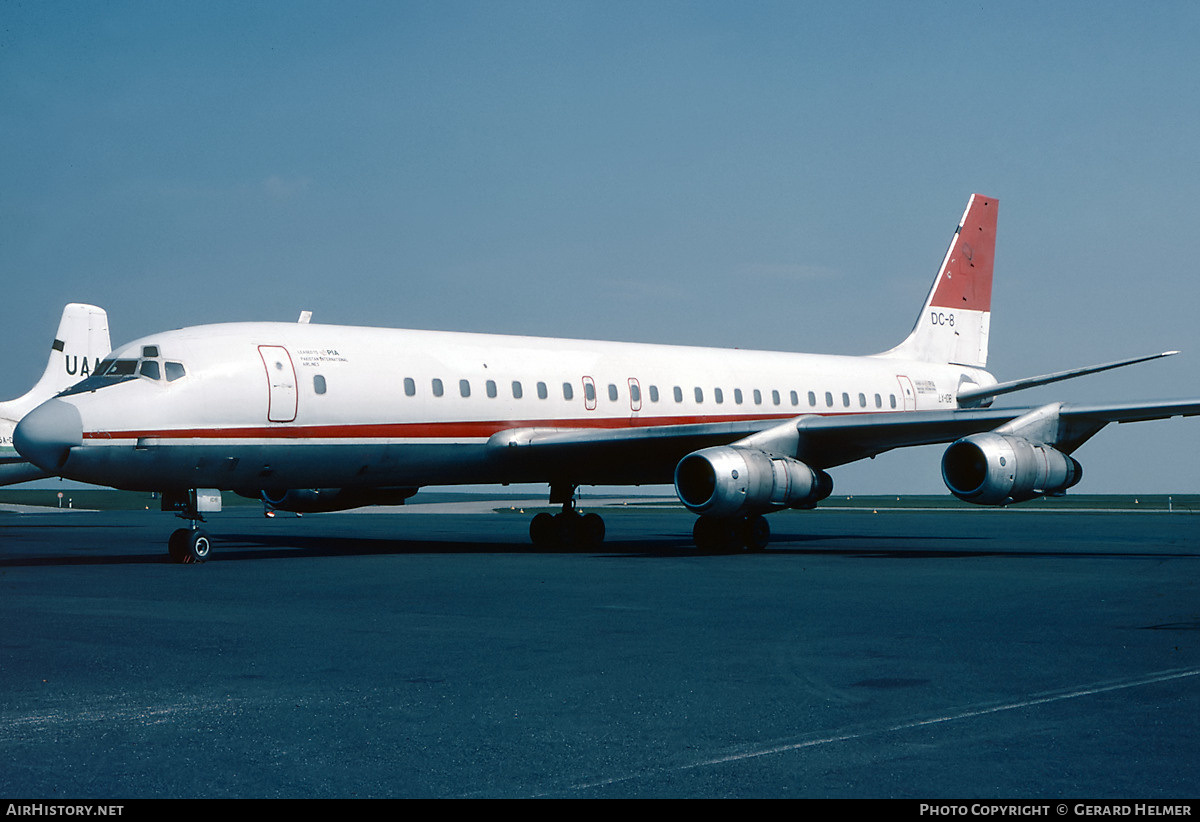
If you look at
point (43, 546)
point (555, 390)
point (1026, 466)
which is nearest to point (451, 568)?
point (555, 390)

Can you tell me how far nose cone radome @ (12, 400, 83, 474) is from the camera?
19281mm

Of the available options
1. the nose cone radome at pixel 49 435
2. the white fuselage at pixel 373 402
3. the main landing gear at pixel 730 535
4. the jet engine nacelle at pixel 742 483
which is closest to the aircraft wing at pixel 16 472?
the white fuselage at pixel 373 402

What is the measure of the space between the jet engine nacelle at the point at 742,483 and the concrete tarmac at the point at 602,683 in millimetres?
3307

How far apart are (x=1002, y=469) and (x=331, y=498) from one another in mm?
13488

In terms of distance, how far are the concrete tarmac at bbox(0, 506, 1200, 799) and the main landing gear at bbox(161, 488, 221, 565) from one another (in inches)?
70.3

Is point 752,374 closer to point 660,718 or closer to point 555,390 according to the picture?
point 555,390

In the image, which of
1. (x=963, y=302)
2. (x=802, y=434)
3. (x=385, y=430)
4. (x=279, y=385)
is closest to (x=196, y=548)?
(x=279, y=385)

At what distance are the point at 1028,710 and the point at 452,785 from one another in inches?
151

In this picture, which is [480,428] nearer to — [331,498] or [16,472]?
[331,498]

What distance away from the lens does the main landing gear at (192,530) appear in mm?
21172

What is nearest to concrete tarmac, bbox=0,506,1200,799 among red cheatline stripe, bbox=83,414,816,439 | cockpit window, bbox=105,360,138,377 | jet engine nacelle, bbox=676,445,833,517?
red cheatline stripe, bbox=83,414,816,439

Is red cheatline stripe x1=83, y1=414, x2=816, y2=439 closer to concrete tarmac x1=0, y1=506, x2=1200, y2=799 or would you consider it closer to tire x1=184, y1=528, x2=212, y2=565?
tire x1=184, y1=528, x2=212, y2=565

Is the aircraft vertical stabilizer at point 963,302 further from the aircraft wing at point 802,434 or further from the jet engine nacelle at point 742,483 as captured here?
the jet engine nacelle at point 742,483

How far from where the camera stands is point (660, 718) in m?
7.69
